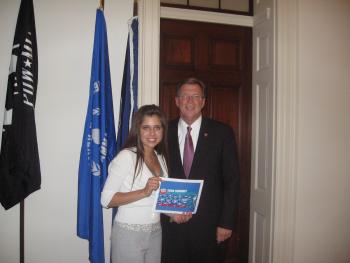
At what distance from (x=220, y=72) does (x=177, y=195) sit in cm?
135

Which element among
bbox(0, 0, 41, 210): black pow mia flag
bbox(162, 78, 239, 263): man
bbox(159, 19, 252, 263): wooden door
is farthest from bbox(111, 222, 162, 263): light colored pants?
bbox(159, 19, 252, 263): wooden door

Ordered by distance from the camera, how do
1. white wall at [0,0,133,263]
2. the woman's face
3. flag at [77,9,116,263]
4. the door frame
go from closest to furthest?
the woman's face
flag at [77,9,116,263]
white wall at [0,0,133,263]
the door frame

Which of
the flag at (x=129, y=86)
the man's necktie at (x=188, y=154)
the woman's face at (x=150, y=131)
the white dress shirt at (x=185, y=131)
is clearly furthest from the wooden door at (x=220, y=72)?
the woman's face at (x=150, y=131)

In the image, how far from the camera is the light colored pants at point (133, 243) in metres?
1.46

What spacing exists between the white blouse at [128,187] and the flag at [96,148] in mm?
469

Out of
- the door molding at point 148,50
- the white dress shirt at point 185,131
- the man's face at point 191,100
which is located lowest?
the white dress shirt at point 185,131

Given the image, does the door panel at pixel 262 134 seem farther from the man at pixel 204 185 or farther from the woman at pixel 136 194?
the woman at pixel 136 194

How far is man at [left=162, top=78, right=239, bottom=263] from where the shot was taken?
1802 millimetres

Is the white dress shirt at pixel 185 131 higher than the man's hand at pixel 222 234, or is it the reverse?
the white dress shirt at pixel 185 131

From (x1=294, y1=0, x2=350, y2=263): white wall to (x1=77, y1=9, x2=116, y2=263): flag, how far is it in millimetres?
1544

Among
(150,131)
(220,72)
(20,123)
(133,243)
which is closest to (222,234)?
(133,243)

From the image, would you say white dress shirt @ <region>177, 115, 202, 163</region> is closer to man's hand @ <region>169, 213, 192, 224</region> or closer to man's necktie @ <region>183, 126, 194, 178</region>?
man's necktie @ <region>183, 126, 194, 178</region>

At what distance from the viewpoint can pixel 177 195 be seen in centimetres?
154

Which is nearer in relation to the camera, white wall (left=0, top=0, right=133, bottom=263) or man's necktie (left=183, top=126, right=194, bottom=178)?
man's necktie (left=183, top=126, right=194, bottom=178)
